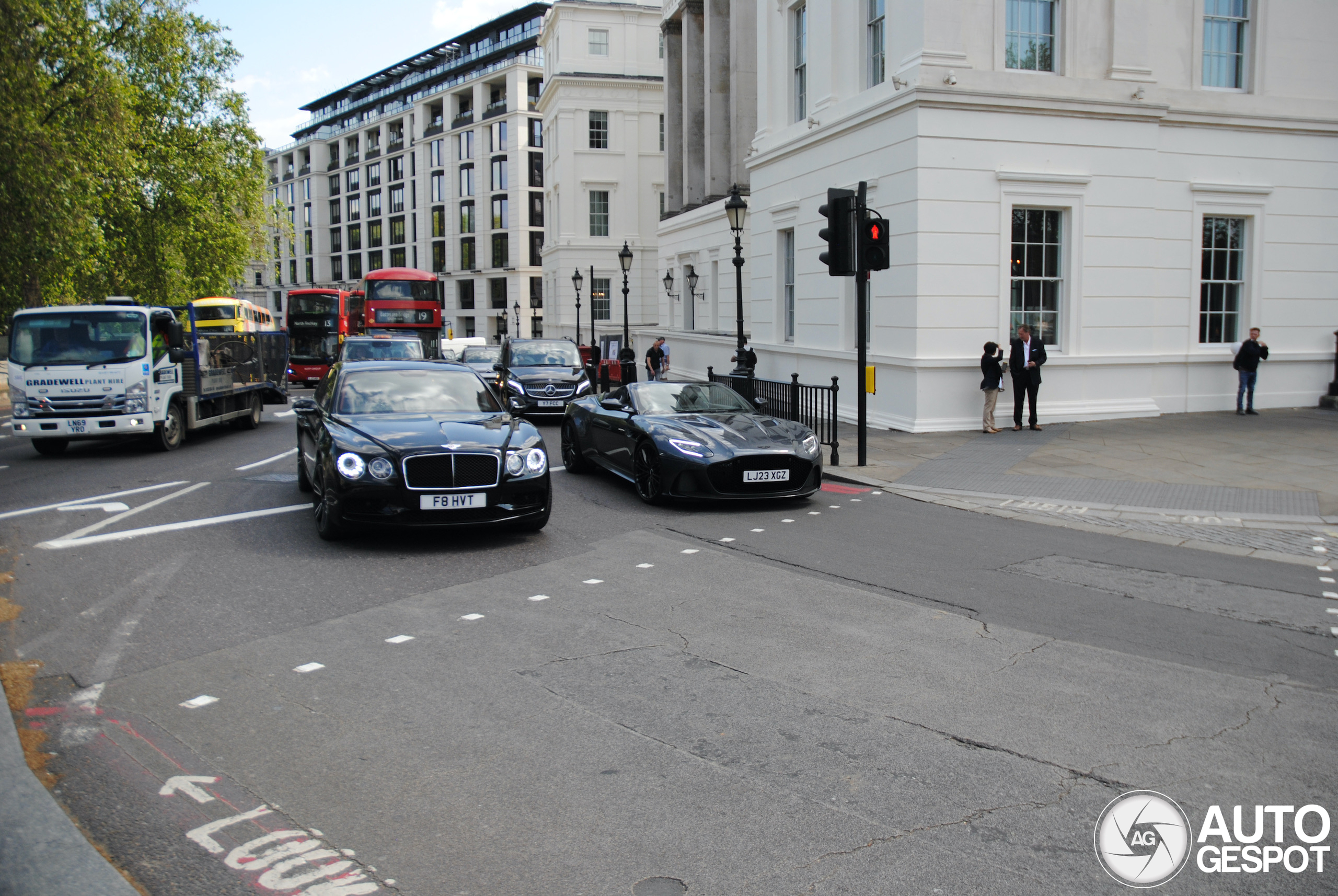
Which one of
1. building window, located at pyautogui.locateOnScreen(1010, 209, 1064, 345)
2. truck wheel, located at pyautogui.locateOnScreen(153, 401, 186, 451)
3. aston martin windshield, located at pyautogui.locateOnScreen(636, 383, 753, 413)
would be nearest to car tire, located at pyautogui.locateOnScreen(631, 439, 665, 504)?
aston martin windshield, located at pyautogui.locateOnScreen(636, 383, 753, 413)

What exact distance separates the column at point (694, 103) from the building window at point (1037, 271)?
21.8 meters

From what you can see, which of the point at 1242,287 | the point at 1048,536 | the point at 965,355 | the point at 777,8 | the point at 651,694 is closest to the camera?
the point at 651,694

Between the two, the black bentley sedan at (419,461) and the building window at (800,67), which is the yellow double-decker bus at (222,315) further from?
the black bentley sedan at (419,461)

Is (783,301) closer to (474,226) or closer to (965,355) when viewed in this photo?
(965,355)

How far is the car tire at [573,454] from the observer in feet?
42.2

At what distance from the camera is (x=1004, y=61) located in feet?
56.7

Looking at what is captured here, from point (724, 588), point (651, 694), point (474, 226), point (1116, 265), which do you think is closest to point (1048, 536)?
point (724, 588)

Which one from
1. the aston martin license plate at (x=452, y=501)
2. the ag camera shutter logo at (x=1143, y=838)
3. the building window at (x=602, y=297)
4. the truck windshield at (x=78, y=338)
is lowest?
the ag camera shutter logo at (x=1143, y=838)

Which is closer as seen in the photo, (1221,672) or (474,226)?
(1221,672)

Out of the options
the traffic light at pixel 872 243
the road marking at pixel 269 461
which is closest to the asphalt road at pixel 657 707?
the road marking at pixel 269 461

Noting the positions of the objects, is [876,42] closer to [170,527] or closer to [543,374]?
[543,374]

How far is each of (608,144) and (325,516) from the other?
166 feet

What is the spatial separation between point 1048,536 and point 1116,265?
1059 cm

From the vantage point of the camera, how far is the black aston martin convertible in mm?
10156
